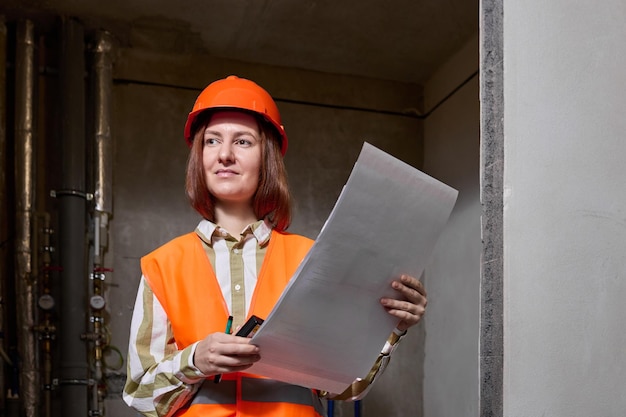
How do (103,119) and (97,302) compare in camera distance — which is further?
(103,119)

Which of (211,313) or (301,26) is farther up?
(301,26)

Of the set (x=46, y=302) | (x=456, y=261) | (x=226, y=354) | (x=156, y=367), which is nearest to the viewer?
(x=226, y=354)

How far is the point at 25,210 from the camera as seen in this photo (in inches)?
159

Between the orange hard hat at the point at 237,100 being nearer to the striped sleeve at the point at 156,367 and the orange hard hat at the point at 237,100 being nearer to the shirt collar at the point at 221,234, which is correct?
the shirt collar at the point at 221,234

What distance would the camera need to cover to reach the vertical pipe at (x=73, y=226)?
3965 millimetres

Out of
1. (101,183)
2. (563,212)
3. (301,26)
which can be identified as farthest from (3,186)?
(563,212)

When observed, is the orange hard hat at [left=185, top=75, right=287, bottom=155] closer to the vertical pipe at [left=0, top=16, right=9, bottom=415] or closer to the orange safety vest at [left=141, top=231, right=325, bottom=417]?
the orange safety vest at [left=141, top=231, right=325, bottom=417]

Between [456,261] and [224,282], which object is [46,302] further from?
[224,282]

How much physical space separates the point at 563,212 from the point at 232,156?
2.14 ft

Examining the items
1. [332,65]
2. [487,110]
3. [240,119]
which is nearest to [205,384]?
[240,119]

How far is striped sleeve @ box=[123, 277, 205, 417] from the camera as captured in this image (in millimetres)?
1308

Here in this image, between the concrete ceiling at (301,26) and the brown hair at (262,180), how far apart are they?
283cm

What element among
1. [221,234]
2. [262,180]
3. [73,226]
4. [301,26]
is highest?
[301,26]

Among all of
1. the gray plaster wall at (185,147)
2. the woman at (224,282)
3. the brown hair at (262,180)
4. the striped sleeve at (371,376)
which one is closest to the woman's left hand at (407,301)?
the woman at (224,282)
